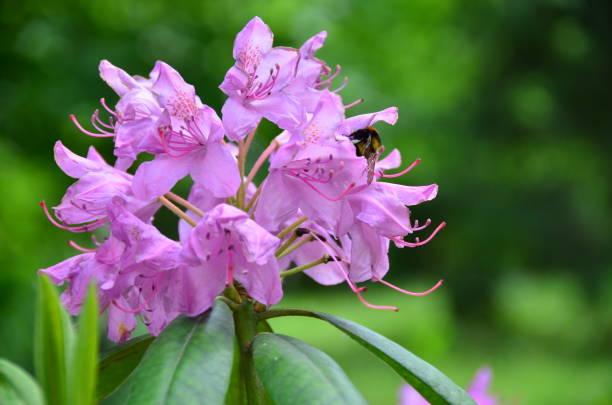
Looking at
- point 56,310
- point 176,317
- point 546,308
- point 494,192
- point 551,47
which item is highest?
point 551,47

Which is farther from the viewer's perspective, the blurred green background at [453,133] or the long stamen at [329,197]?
the blurred green background at [453,133]

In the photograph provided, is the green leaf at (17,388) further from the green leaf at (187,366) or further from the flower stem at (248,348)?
the flower stem at (248,348)

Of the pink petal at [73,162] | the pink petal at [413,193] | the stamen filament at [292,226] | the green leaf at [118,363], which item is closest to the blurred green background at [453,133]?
the green leaf at [118,363]

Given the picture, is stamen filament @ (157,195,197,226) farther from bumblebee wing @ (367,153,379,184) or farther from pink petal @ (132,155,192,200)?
bumblebee wing @ (367,153,379,184)

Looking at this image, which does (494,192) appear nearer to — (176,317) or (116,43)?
(116,43)

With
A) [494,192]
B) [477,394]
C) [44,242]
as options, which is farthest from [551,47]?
[477,394]
